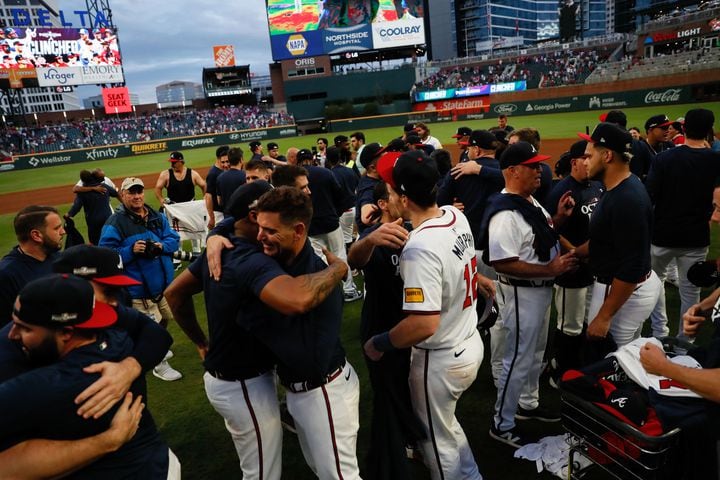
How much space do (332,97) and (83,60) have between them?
30.9 metres

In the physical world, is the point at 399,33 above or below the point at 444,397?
above

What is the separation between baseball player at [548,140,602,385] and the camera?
465 centimetres

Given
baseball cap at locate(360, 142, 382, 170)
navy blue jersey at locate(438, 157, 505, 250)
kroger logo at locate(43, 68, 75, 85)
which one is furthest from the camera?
kroger logo at locate(43, 68, 75, 85)

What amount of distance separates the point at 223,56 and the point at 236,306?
81132mm

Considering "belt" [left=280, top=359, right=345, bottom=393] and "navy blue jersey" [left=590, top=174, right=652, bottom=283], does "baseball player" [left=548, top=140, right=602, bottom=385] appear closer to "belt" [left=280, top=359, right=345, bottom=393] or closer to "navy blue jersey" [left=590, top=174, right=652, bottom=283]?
"navy blue jersey" [left=590, top=174, right=652, bottom=283]

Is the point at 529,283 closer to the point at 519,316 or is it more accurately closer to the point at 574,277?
the point at 519,316

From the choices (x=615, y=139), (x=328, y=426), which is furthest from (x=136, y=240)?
(x=615, y=139)

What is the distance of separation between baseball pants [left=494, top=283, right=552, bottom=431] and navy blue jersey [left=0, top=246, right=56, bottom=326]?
13.1 ft

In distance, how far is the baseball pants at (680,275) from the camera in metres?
4.90

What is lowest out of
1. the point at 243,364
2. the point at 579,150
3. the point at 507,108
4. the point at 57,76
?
the point at 243,364

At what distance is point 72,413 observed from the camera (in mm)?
1929

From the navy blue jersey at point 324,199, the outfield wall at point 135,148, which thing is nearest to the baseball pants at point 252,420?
the navy blue jersey at point 324,199

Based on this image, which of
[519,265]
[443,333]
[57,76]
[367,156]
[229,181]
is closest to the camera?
[443,333]

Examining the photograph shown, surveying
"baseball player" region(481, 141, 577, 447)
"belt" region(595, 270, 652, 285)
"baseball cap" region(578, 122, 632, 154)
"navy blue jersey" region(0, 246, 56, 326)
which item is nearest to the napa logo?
"navy blue jersey" region(0, 246, 56, 326)
